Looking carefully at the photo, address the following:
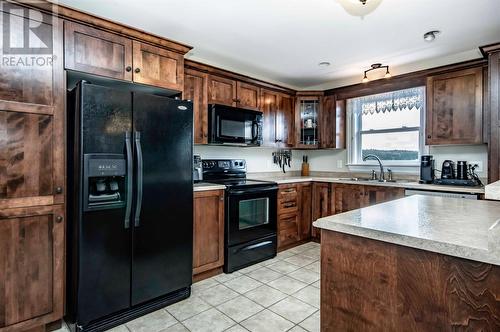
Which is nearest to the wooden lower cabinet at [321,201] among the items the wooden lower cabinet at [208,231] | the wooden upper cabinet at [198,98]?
the wooden lower cabinet at [208,231]

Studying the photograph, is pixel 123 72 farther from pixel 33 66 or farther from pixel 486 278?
pixel 486 278

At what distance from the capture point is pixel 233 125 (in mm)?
3213

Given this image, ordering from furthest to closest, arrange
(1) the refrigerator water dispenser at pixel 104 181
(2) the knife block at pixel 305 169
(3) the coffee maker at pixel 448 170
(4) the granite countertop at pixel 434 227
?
(2) the knife block at pixel 305 169 → (3) the coffee maker at pixel 448 170 → (1) the refrigerator water dispenser at pixel 104 181 → (4) the granite countertop at pixel 434 227

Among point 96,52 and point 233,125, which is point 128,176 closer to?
point 96,52

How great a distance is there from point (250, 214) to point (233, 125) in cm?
105

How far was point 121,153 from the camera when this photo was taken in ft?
6.43

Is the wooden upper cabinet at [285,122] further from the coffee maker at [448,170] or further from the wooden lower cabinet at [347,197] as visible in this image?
the coffee maker at [448,170]

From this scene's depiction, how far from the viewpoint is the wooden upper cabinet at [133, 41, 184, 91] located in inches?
90.4

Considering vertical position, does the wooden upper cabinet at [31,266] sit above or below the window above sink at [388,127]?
below

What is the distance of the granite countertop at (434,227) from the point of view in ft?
2.78

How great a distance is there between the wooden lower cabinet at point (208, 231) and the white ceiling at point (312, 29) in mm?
1566

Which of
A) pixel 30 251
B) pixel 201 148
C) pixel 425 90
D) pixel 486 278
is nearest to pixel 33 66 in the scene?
pixel 30 251

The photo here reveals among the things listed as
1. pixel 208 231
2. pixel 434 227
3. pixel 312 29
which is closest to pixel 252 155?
pixel 208 231

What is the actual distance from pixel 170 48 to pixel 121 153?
3.67 feet
